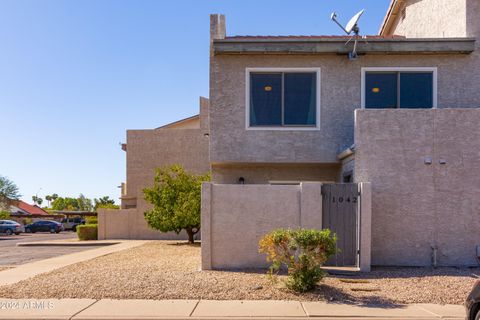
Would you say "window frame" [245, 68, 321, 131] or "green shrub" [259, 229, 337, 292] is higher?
"window frame" [245, 68, 321, 131]

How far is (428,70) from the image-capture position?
13.6 metres

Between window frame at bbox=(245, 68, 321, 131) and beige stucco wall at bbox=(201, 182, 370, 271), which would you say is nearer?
beige stucco wall at bbox=(201, 182, 370, 271)

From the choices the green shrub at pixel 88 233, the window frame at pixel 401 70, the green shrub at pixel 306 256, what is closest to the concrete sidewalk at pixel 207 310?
the green shrub at pixel 306 256

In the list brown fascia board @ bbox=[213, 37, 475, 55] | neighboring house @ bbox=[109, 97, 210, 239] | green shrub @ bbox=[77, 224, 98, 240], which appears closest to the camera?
brown fascia board @ bbox=[213, 37, 475, 55]

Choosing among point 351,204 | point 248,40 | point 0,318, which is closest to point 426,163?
point 351,204

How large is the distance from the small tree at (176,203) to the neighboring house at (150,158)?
5266 millimetres

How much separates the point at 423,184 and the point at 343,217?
2226 millimetres

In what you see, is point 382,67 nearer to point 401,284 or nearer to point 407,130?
point 407,130

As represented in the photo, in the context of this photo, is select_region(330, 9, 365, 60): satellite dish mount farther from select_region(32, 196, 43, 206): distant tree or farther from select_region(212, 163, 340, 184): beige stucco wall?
select_region(32, 196, 43, 206): distant tree

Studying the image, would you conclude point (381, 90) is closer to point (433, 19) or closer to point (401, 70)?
point (401, 70)

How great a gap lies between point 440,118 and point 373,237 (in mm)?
3466

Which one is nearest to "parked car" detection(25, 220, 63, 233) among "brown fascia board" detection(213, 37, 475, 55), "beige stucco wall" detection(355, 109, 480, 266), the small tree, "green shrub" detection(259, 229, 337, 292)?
the small tree

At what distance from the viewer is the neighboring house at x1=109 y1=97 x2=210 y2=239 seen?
25.8 metres

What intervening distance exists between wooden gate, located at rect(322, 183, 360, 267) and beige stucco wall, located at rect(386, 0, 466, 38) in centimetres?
654
